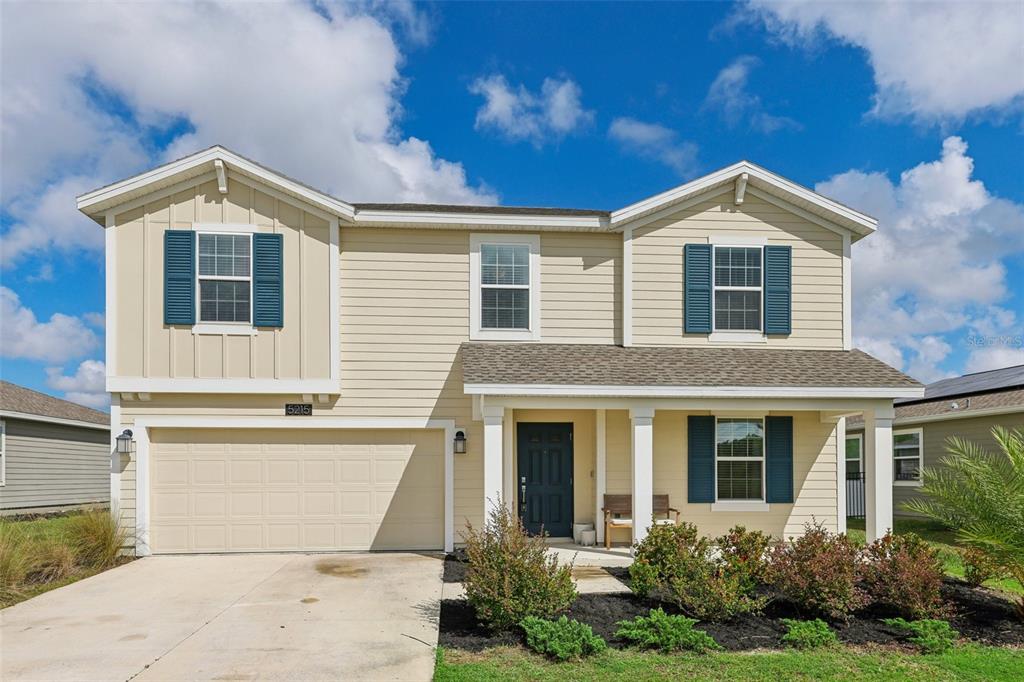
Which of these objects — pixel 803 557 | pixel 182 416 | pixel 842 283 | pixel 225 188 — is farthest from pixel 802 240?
pixel 182 416

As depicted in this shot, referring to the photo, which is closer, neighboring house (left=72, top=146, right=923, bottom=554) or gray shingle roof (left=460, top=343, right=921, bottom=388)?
gray shingle roof (left=460, top=343, right=921, bottom=388)

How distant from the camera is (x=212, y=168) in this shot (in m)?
10.7

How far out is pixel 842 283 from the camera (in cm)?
1177

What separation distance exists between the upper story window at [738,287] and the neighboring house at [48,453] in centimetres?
1520

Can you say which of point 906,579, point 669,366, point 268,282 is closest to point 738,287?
point 669,366

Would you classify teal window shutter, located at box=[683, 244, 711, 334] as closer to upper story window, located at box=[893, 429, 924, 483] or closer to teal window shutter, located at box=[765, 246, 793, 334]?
teal window shutter, located at box=[765, 246, 793, 334]

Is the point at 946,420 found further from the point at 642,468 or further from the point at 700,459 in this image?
the point at 642,468

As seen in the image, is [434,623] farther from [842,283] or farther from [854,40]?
[854,40]

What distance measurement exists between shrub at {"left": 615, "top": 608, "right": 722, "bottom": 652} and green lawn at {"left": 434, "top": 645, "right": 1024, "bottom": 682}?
136 millimetres

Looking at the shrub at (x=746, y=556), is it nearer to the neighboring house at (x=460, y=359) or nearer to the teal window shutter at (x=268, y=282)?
the neighboring house at (x=460, y=359)

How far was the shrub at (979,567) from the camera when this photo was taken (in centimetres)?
744

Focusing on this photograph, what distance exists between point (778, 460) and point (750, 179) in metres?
4.85

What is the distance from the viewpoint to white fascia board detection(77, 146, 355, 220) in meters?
10.4

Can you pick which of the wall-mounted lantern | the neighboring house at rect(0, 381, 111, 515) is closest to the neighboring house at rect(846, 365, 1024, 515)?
the wall-mounted lantern
